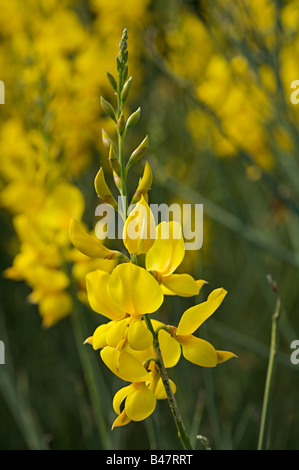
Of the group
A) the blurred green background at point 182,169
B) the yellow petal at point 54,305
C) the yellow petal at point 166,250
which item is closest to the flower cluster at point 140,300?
the yellow petal at point 166,250

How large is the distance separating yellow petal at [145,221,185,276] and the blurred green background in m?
0.49

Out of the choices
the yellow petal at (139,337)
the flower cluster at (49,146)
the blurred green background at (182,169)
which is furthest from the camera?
the blurred green background at (182,169)

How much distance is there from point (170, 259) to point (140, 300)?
6 cm

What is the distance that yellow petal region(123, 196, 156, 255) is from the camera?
0.49 m

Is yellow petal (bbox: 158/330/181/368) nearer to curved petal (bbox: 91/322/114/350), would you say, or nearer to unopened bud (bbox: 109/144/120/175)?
curved petal (bbox: 91/322/114/350)

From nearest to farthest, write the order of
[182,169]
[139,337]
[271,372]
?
[139,337], [271,372], [182,169]

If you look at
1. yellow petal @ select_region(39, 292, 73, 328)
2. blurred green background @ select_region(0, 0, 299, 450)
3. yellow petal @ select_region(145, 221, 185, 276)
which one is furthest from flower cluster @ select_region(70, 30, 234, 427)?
yellow petal @ select_region(39, 292, 73, 328)

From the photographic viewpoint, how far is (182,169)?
7.27 ft

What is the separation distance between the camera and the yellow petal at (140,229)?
0.49 metres

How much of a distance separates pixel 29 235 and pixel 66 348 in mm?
Result: 959

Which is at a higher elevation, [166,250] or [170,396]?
[166,250]

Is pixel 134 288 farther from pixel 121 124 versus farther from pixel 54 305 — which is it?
pixel 54 305

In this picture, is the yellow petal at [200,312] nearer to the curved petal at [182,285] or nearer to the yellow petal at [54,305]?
the curved petal at [182,285]

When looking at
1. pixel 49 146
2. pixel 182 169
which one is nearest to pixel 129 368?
pixel 49 146
